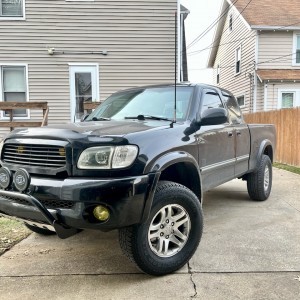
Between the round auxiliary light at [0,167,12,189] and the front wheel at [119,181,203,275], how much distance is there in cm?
106

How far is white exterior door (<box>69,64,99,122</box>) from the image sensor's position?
1051cm

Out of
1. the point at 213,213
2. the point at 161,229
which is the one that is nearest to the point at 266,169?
the point at 213,213

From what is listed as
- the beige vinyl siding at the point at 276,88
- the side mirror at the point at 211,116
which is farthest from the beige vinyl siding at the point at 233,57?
the side mirror at the point at 211,116

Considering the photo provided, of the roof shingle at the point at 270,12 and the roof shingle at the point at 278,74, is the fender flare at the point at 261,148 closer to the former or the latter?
the roof shingle at the point at 278,74

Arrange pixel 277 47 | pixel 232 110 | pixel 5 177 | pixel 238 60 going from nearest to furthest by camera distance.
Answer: pixel 5 177, pixel 232 110, pixel 277 47, pixel 238 60

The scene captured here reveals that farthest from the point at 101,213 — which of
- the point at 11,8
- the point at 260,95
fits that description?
the point at 260,95

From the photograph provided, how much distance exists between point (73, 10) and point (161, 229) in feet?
29.5

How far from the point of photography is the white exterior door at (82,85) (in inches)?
414

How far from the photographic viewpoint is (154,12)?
10461 millimetres

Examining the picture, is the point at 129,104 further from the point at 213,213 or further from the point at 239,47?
the point at 239,47

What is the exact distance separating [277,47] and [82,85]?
10716mm

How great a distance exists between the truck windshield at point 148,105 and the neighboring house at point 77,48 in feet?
20.0

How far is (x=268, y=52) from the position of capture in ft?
55.6

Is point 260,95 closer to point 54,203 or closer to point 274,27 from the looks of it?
point 274,27
